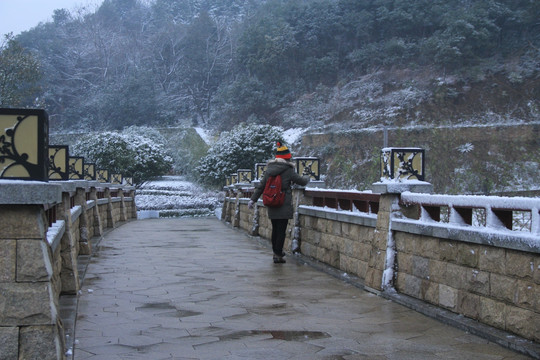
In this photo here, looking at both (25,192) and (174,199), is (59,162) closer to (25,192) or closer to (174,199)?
(25,192)

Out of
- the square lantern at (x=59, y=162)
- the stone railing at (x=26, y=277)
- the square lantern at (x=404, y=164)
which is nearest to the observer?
the stone railing at (x=26, y=277)

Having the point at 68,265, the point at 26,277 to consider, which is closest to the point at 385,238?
the point at 68,265

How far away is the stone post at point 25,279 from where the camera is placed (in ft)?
11.6

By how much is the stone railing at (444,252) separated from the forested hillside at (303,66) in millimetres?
32304

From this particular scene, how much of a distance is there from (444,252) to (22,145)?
12.0 feet

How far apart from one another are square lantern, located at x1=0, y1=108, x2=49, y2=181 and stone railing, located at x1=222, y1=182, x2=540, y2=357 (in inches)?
129

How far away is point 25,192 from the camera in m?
3.59

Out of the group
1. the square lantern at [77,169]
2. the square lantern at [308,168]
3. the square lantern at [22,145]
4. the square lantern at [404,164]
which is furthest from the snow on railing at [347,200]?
the square lantern at [77,169]

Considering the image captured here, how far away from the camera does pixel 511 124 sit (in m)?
44.8

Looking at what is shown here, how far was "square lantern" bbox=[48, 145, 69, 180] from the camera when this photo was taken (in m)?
8.47

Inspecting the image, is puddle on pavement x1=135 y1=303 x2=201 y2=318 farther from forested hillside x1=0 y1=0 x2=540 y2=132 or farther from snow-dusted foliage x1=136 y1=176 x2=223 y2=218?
forested hillside x1=0 y1=0 x2=540 y2=132

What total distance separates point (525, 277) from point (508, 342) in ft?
1.54

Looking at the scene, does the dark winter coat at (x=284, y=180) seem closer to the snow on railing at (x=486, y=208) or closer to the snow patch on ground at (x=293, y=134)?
the snow on railing at (x=486, y=208)

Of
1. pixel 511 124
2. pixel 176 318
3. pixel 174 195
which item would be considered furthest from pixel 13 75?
pixel 176 318
